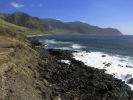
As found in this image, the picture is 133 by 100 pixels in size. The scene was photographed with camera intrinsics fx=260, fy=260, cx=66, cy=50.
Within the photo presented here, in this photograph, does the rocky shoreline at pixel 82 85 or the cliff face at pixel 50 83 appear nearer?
the cliff face at pixel 50 83

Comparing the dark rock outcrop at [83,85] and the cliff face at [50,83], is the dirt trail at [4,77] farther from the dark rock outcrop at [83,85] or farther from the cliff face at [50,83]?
the dark rock outcrop at [83,85]

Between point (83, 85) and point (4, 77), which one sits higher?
point (4, 77)

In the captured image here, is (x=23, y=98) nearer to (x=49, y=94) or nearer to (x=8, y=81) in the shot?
(x=8, y=81)

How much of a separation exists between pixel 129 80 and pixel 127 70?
5.91 m

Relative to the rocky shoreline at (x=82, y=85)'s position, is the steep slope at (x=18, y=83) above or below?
above

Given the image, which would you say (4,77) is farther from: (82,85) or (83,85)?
(83,85)

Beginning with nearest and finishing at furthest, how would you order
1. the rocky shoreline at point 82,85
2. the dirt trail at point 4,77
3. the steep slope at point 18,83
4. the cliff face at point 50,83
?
1. the dirt trail at point 4,77
2. the steep slope at point 18,83
3. the cliff face at point 50,83
4. the rocky shoreline at point 82,85

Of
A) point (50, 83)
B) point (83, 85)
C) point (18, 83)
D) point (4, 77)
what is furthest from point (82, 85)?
point (4, 77)

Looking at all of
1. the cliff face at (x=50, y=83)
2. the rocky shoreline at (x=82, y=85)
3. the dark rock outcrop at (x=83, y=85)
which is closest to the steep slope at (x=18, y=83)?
the cliff face at (x=50, y=83)

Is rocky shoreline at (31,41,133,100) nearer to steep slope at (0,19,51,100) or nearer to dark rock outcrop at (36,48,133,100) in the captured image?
dark rock outcrop at (36,48,133,100)

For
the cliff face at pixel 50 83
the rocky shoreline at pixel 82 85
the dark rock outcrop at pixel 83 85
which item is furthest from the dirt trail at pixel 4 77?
the dark rock outcrop at pixel 83 85

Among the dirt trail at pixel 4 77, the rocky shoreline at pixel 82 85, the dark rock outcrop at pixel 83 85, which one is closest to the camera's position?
the dirt trail at pixel 4 77

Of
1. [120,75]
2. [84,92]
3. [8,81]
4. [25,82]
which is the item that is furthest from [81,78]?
[8,81]

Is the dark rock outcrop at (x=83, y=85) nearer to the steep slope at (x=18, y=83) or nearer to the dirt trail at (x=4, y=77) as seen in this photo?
the steep slope at (x=18, y=83)
